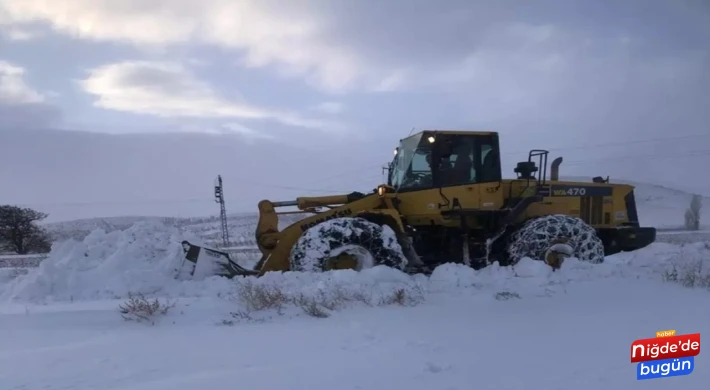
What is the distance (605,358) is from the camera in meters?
4.05

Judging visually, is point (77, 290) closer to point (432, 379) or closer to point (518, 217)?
point (432, 379)

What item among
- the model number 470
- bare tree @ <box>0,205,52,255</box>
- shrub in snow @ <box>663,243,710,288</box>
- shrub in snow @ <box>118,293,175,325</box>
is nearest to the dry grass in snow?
shrub in snow @ <box>118,293,175,325</box>

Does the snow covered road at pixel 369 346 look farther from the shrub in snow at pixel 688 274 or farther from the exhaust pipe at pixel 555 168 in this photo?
the exhaust pipe at pixel 555 168

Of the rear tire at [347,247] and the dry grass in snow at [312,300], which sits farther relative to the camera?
the rear tire at [347,247]

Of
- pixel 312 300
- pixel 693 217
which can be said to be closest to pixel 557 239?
pixel 312 300

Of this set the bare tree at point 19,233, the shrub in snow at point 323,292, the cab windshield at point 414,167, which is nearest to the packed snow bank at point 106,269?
the shrub in snow at point 323,292

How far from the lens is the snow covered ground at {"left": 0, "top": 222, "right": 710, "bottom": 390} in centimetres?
380

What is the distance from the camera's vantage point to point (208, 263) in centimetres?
853

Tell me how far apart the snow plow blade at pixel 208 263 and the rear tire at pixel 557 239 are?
175 inches

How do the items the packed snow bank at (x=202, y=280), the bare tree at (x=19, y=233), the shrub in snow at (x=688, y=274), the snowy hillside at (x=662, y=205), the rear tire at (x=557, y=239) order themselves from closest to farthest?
the shrub in snow at (x=688, y=274)
the packed snow bank at (x=202, y=280)
the rear tire at (x=557, y=239)
the bare tree at (x=19, y=233)
the snowy hillside at (x=662, y=205)

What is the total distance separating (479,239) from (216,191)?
1783 cm

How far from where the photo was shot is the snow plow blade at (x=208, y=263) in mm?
8383

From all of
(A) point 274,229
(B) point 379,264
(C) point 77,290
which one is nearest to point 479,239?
(B) point 379,264

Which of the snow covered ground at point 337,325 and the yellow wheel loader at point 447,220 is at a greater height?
the yellow wheel loader at point 447,220
